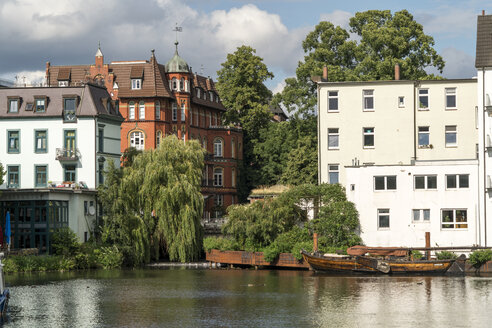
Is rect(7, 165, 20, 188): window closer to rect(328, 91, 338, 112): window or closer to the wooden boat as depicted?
rect(328, 91, 338, 112): window

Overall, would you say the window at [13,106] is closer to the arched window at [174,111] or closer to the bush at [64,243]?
the bush at [64,243]

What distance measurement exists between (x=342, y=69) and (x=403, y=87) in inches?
594

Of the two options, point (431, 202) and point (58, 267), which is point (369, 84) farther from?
point (58, 267)

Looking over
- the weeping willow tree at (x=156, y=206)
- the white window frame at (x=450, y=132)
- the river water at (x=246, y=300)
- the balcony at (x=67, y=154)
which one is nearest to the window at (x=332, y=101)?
→ the white window frame at (x=450, y=132)

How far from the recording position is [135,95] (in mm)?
100000

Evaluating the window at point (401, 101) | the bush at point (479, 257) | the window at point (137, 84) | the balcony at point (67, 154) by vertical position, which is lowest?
the bush at point (479, 257)

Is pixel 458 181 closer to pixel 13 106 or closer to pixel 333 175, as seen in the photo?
pixel 333 175

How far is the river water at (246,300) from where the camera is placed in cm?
3966

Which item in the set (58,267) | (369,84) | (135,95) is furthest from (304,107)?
(58,267)

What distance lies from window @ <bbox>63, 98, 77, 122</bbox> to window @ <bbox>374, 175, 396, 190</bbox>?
27.1 m

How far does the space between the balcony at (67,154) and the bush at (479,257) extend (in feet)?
112

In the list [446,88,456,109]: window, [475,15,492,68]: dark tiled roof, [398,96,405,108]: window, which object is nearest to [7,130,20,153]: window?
[398,96,405,108]: window

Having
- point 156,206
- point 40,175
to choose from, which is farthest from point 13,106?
point 156,206

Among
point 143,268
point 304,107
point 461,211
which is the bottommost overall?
point 143,268
